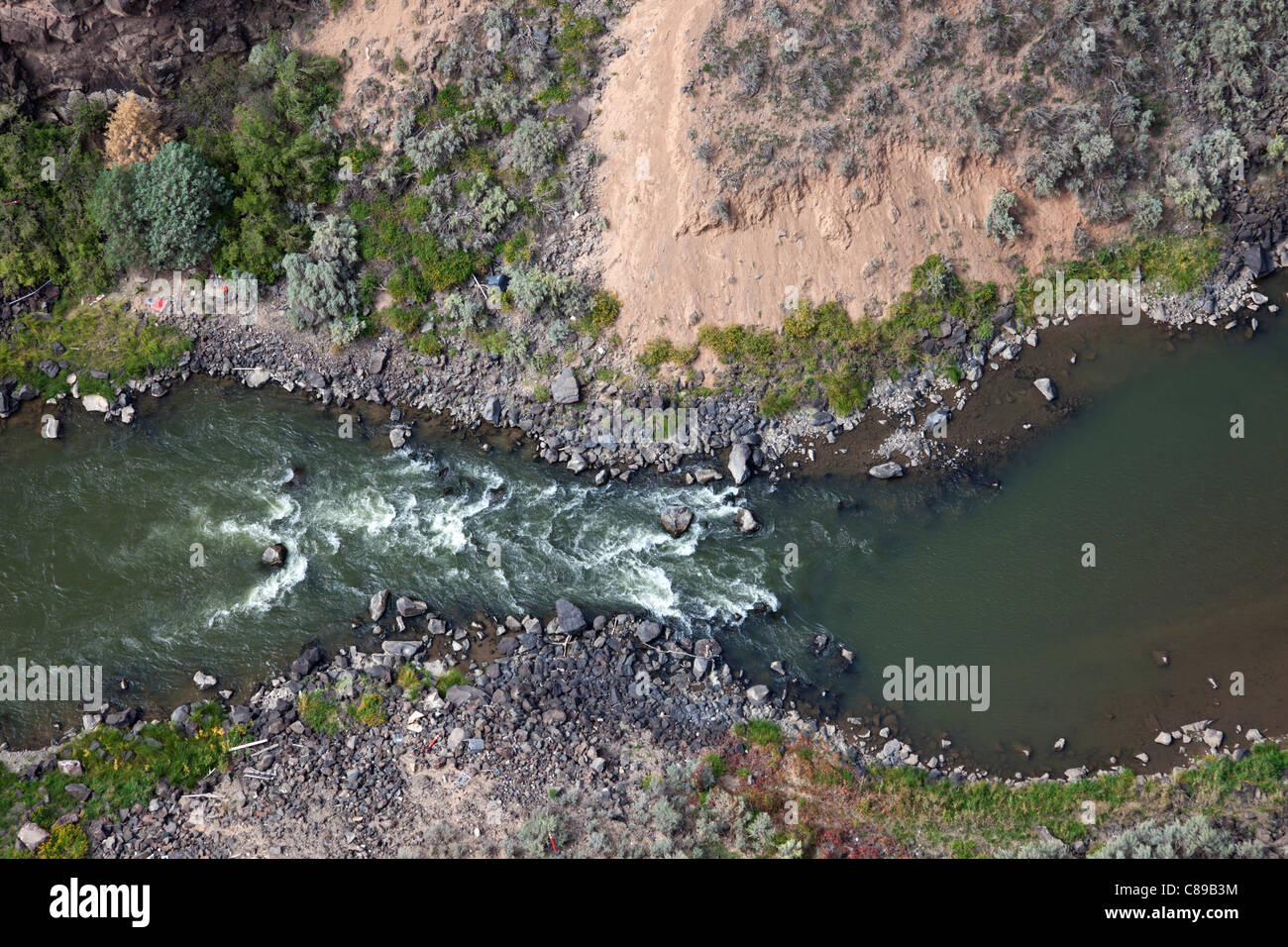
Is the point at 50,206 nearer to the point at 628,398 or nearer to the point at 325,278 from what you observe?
the point at 325,278

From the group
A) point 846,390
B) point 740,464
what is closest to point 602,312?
point 740,464

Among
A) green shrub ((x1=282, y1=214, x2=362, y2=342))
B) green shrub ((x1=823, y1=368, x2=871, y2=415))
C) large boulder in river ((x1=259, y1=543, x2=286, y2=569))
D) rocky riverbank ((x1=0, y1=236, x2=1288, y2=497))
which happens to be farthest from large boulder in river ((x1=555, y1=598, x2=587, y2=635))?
green shrub ((x1=282, y1=214, x2=362, y2=342))

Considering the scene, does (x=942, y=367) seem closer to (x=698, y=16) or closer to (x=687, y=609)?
(x=687, y=609)

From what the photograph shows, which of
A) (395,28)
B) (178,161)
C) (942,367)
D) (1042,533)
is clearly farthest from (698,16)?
(1042,533)

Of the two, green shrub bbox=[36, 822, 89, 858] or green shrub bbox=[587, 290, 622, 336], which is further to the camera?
green shrub bbox=[587, 290, 622, 336]

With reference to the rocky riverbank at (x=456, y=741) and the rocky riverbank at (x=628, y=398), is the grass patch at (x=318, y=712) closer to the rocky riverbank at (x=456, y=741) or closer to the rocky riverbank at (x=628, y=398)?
the rocky riverbank at (x=456, y=741)

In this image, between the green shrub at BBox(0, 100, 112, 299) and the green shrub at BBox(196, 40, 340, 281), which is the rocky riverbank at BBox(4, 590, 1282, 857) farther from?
the green shrub at BBox(0, 100, 112, 299)

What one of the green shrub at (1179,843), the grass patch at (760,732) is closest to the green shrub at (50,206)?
the grass patch at (760,732)
